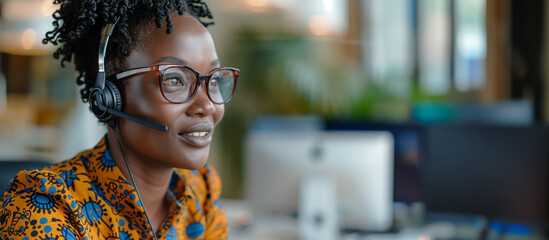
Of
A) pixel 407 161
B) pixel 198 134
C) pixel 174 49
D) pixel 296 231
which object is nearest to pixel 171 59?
pixel 174 49

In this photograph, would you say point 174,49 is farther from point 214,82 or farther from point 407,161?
point 407,161

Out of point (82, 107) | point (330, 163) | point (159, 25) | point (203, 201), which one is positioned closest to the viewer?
point (159, 25)

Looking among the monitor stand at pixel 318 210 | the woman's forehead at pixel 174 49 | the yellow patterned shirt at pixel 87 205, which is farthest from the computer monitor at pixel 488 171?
the woman's forehead at pixel 174 49

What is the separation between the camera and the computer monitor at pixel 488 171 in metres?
2.35

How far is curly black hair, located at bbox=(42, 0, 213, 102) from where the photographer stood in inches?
32.4

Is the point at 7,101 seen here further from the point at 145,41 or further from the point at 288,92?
the point at 145,41

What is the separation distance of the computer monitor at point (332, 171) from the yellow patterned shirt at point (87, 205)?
1.18 m

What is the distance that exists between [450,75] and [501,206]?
4670 mm

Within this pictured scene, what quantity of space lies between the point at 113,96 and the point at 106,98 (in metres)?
0.01

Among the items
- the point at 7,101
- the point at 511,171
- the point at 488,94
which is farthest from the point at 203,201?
the point at 488,94

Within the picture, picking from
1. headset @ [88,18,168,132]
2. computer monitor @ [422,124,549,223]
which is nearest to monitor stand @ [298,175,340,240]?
computer monitor @ [422,124,549,223]

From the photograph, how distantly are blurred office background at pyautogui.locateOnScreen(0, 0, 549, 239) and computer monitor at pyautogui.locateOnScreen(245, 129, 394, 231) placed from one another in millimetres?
456

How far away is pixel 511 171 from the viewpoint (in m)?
2.39

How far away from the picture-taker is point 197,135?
853 millimetres
